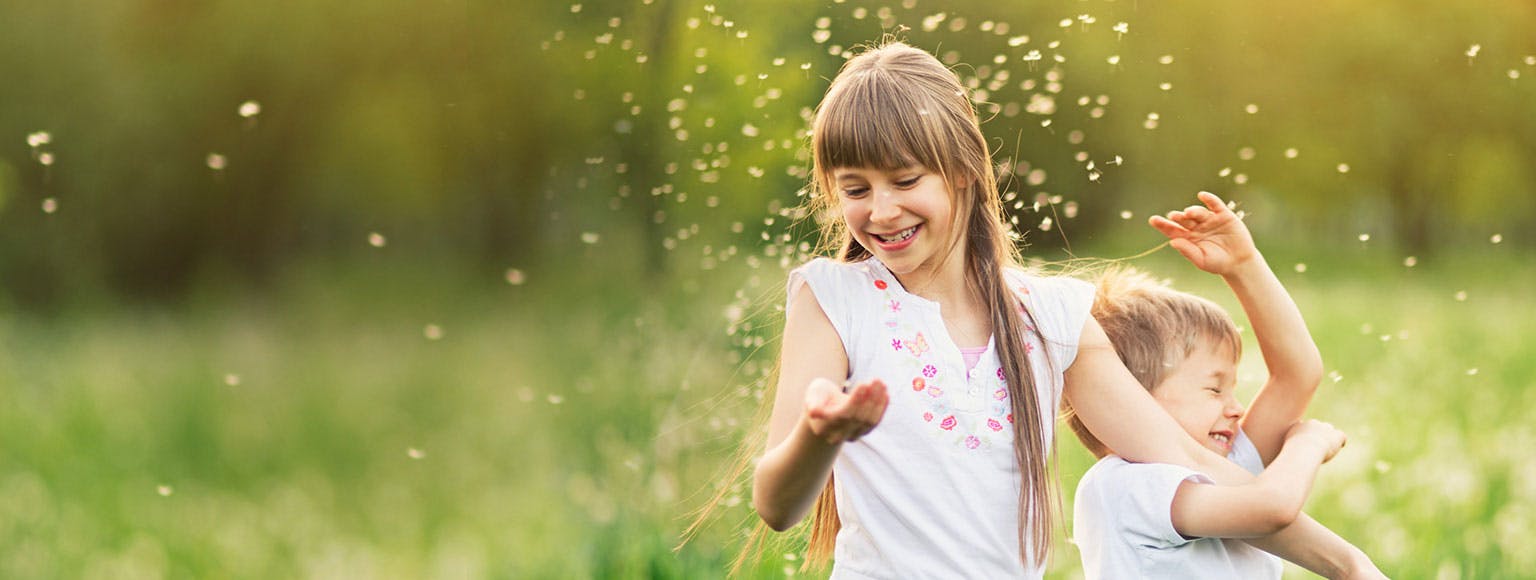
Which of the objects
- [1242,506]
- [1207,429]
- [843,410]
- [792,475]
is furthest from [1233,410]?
[843,410]

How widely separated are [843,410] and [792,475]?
0.25 m

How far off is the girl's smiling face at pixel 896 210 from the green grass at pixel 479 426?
1.03 m

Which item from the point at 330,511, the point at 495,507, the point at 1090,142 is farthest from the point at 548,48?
the point at 1090,142

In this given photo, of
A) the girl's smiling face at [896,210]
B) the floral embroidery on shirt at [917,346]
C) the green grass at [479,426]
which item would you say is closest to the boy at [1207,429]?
the floral embroidery on shirt at [917,346]

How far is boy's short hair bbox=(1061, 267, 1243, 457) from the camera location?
2625mm

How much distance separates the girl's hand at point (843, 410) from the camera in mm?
1797

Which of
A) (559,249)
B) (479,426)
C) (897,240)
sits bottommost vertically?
(559,249)

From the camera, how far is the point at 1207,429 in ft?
8.60

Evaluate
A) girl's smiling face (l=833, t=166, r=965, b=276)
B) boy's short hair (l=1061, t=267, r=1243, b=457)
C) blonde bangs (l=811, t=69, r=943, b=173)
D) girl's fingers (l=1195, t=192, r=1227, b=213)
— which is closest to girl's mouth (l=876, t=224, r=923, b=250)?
girl's smiling face (l=833, t=166, r=965, b=276)

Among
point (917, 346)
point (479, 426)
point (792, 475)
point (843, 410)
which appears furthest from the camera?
point (479, 426)

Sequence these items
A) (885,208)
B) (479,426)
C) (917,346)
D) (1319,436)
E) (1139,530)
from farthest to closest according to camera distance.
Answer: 1. (479,426)
2. (1319,436)
3. (1139,530)
4. (917,346)
5. (885,208)

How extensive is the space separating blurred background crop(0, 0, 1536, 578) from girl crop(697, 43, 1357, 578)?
262 millimetres

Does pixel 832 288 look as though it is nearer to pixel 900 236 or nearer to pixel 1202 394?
pixel 900 236

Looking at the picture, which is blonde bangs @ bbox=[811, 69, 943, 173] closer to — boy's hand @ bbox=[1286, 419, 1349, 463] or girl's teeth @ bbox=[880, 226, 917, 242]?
girl's teeth @ bbox=[880, 226, 917, 242]
